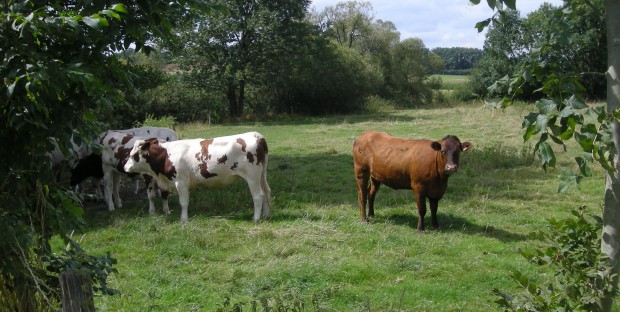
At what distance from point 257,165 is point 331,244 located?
100.0 inches

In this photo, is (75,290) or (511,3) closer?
(511,3)

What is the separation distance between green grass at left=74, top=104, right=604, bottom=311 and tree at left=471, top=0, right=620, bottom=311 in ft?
5.84

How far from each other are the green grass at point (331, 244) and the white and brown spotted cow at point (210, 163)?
0.50 m

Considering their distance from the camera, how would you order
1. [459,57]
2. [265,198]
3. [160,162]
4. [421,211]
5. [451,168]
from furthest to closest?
[459,57]
[160,162]
[265,198]
[421,211]
[451,168]

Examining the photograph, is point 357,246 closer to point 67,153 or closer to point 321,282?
point 321,282

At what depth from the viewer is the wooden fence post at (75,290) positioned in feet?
11.2

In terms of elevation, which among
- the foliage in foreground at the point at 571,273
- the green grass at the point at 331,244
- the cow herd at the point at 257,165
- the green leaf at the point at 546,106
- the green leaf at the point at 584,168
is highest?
the green leaf at the point at 546,106

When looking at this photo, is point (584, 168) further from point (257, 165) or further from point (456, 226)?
point (257, 165)

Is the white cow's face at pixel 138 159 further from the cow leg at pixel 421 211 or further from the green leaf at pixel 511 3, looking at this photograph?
the green leaf at pixel 511 3

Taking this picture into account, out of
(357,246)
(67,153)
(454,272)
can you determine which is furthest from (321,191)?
(67,153)

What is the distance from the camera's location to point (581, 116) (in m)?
2.63

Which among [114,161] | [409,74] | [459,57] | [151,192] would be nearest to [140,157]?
[151,192]

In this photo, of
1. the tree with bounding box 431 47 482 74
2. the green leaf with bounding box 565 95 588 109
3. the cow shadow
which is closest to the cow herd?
the cow shadow

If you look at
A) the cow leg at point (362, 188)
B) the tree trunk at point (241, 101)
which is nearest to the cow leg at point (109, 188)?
the cow leg at point (362, 188)
